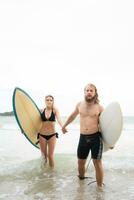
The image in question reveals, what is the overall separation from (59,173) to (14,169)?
46.7 inches

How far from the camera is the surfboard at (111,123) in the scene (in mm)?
6691

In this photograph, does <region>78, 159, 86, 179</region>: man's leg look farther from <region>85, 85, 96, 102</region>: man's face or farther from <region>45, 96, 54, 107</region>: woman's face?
<region>45, 96, 54, 107</region>: woman's face

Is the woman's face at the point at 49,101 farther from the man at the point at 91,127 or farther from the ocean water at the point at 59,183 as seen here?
the man at the point at 91,127

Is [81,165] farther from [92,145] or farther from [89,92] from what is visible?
[89,92]

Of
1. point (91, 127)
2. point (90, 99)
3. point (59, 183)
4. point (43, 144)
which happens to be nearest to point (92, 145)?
point (91, 127)

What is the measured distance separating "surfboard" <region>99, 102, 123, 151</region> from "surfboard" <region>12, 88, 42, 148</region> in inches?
86.2

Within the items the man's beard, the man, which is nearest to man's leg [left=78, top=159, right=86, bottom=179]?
the man

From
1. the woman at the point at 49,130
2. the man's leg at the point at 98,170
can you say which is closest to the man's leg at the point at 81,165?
the man's leg at the point at 98,170

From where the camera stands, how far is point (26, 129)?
852cm

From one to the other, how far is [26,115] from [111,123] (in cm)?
255

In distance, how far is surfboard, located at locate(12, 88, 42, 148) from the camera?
8.42 meters

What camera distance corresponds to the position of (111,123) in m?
6.79

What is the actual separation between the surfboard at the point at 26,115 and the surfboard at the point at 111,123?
86.2 inches

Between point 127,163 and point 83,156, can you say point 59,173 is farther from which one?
point 127,163
